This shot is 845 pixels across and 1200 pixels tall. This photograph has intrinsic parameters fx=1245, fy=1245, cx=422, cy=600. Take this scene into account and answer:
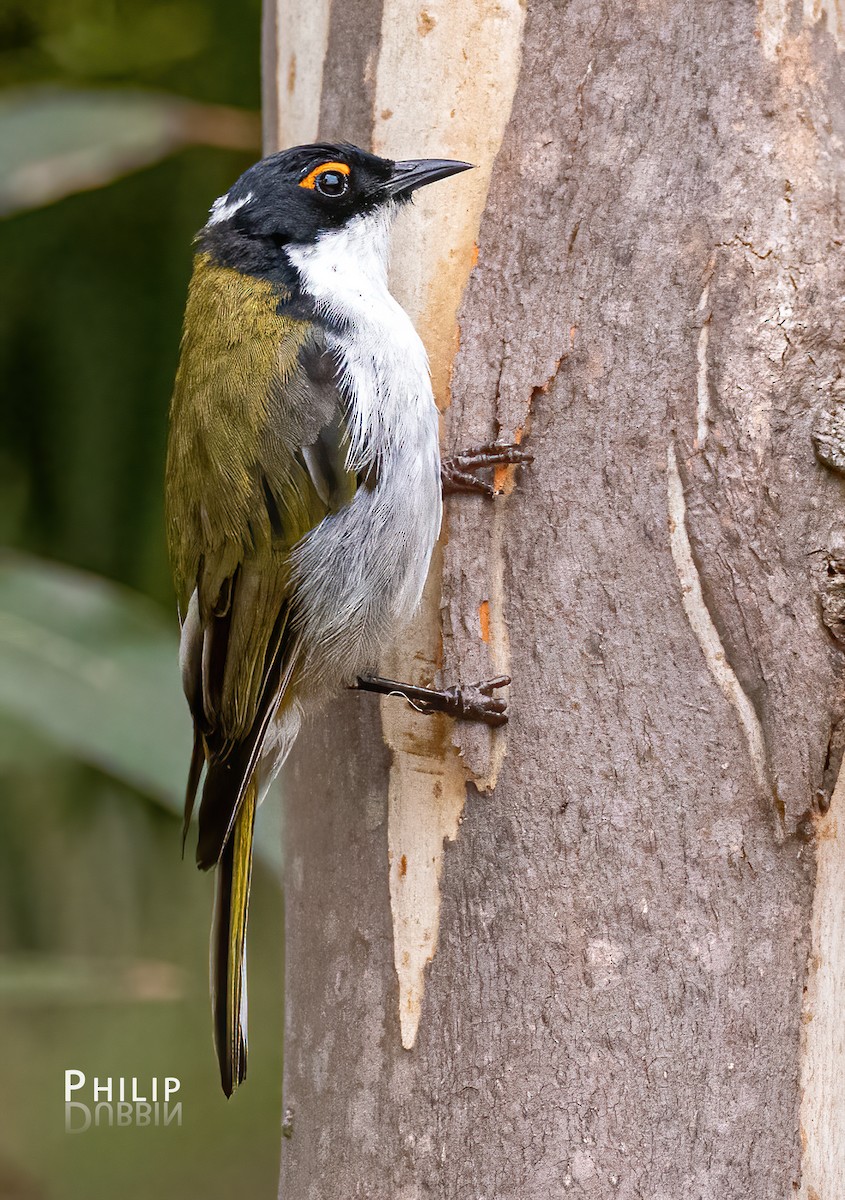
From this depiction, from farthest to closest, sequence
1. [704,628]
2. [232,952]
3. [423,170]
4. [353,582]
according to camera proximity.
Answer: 1. [353,582]
2. [232,952]
3. [423,170]
4. [704,628]

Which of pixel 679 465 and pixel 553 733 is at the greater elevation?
pixel 679 465

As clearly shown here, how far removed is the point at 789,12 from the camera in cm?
212

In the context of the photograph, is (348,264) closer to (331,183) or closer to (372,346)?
(331,183)

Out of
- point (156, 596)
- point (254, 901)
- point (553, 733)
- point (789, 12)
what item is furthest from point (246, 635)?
point (254, 901)

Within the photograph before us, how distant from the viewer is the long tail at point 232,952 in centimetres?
238

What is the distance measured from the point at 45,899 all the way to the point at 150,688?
1.26 meters

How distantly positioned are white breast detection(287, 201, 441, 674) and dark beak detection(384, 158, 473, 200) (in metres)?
0.19

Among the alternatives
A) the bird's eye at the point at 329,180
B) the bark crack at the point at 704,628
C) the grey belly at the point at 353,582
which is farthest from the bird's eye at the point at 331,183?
the bark crack at the point at 704,628

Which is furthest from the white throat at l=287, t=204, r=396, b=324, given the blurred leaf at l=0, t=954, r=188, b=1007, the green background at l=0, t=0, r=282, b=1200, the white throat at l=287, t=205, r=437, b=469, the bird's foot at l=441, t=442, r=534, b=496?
the blurred leaf at l=0, t=954, r=188, b=1007

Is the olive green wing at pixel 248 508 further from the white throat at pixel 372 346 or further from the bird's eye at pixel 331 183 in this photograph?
the bird's eye at pixel 331 183

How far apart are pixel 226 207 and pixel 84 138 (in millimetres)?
881

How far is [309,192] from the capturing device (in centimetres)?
265

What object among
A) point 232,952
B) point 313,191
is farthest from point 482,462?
point 232,952

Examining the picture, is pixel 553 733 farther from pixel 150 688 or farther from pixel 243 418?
pixel 150 688
